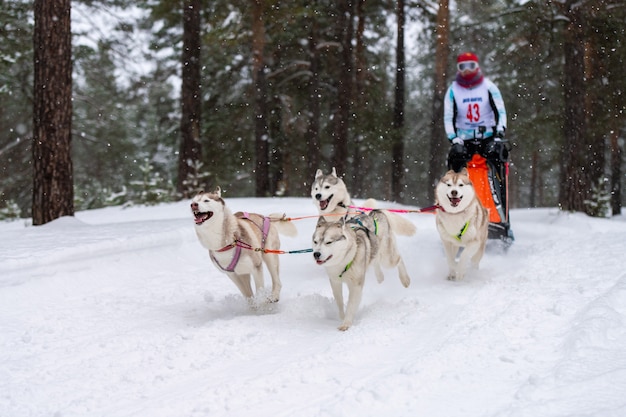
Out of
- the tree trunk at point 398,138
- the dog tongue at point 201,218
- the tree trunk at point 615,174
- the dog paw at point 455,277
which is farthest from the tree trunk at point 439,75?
the dog tongue at point 201,218

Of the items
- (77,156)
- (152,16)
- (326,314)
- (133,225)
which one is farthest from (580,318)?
(77,156)

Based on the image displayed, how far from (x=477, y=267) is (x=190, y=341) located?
367 centimetres

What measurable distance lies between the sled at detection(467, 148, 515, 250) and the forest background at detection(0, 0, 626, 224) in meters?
6.62

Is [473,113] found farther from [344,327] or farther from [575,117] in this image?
[575,117]

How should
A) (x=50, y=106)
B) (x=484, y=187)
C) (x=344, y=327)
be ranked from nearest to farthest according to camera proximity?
(x=344, y=327) < (x=484, y=187) < (x=50, y=106)

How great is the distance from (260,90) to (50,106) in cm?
831

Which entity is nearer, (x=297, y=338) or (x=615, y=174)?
(x=297, y=338)

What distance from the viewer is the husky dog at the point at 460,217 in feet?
18.6

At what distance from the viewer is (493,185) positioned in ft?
22.2

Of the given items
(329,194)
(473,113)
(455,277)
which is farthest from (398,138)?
(455,277)

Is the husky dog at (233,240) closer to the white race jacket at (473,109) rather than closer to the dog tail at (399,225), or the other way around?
the dog tail at (399,225)

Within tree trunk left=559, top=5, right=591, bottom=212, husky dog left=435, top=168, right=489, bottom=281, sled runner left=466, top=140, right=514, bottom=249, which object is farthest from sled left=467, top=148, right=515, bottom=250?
tree trunk left=559, top=5, right=591, bottom=212

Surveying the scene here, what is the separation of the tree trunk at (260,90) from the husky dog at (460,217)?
9819 millimetres

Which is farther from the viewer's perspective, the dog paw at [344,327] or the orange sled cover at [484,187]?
the orange sled cover at [484,187]
